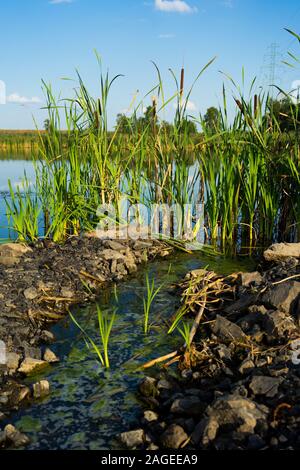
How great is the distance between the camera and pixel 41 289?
3.90 metres

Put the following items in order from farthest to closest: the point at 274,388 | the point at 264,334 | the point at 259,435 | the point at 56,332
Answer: the point at 56,332, the point at 264,334, the point at 274,388, the point at 259,435

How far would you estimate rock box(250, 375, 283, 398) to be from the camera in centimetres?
228

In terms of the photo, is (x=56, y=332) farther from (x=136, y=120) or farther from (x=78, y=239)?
(x=136, y=120)

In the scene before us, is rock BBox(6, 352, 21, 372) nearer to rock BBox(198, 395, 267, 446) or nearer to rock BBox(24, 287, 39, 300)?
rock BBox(24, 287, 39, 300)

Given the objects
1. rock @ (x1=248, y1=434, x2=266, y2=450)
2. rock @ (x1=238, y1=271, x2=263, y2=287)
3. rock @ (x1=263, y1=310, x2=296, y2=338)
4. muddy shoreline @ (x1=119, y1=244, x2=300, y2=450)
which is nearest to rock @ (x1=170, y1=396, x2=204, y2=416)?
muddy shoreline @ (x1=119, y1=244, x2=300, y2=450)

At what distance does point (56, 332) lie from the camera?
11.3ft

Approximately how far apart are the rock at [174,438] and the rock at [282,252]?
2.53 meters

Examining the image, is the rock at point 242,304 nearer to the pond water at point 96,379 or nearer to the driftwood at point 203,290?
the driftwood at point 203,290

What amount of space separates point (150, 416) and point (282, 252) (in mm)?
2420

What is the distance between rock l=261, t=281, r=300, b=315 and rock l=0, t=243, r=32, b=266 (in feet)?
7.62

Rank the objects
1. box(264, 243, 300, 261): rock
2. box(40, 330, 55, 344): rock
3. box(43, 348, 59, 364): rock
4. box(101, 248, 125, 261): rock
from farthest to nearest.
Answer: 1. box(101, 248, 125, 261): rock
2. box(264, 243, 300, 261): rock
3. box(40, 330, 55, 344): rock
4. box(43, 348, 59, 364): rock

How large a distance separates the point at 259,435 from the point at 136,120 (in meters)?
3.95

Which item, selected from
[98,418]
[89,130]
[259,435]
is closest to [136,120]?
[89,130]

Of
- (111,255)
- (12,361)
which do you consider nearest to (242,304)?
(12,361)
